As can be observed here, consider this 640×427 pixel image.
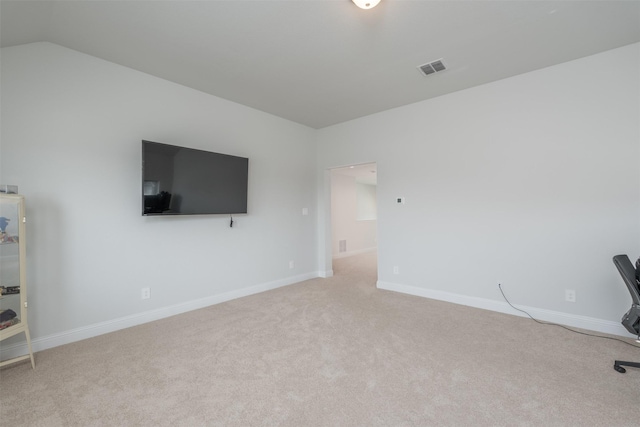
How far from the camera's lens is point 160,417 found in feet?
4.96

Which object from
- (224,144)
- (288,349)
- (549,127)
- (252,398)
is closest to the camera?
(252,398)

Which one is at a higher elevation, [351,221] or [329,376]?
[351,221]

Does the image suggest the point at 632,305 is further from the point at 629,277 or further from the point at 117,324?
the point at 117,324

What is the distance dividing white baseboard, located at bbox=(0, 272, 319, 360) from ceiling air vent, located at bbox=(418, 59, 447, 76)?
3.46m

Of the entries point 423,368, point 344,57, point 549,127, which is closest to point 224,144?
point 344,57

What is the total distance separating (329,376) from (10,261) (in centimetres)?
257

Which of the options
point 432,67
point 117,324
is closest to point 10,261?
point 117,324

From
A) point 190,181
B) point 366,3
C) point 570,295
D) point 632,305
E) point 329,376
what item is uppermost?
point 366,3

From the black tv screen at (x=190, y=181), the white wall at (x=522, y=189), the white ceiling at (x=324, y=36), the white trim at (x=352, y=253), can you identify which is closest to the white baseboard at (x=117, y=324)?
the black tv screen at (x=190, y=181)

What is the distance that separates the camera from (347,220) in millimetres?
7453

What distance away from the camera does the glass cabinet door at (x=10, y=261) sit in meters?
1.96

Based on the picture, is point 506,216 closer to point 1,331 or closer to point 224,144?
point 224,144

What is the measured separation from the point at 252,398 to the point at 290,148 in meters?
3.62

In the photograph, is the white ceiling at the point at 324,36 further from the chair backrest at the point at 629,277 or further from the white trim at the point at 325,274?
the white trim at the point at 325,274
